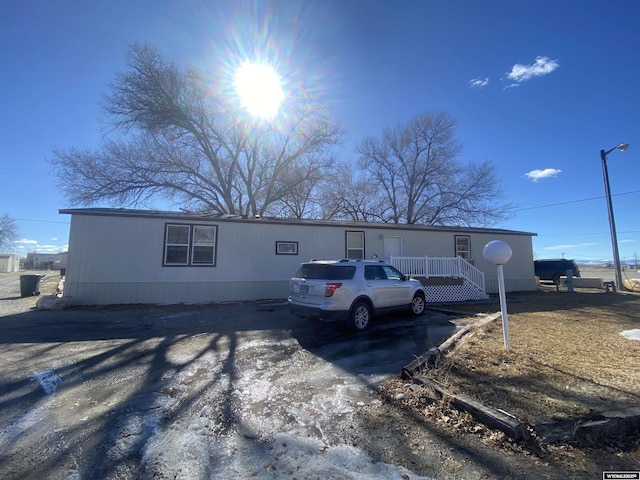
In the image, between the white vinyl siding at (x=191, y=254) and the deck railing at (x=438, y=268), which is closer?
the white vinyl siding at (x=191, y=254)

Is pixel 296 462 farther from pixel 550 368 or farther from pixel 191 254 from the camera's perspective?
pixel 191 254

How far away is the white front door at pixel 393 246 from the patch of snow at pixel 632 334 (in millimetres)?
8632

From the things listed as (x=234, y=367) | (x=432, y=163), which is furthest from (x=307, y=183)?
(x=234, y=367)

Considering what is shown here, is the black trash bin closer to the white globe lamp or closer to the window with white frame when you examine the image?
the window with white frame

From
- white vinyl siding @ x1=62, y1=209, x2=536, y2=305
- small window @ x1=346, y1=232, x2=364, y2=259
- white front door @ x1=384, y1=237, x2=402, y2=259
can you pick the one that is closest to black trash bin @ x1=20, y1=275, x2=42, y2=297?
white vinyl siding @ x1=62, y1=209, x2=536, y2=305

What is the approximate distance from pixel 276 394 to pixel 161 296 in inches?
366

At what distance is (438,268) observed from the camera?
Result: 13.4 meters

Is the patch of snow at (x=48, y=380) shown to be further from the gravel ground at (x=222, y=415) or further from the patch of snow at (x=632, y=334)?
the patch of snow at (x=632, y=334)

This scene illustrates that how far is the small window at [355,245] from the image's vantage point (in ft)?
47.4

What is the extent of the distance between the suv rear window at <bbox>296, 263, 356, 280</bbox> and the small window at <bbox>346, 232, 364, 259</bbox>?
677 centimetres

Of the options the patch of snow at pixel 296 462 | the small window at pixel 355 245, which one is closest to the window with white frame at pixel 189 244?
the small window at pixel 355 245

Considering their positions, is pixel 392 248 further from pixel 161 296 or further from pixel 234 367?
pixel 234 367

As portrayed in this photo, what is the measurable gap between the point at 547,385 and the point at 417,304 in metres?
5.55

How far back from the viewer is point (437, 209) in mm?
26469
